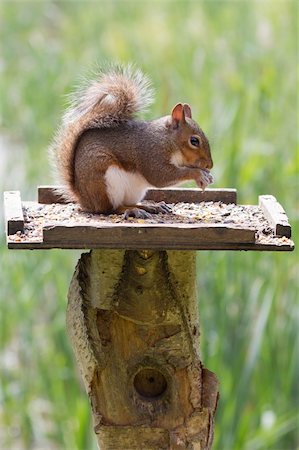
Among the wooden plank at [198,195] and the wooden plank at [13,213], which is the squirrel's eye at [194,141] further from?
the wooden plank at [13,213]

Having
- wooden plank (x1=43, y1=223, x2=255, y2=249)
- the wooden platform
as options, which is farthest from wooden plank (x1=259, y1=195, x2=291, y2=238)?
wooden plank (x1=43, y1=223, x2=255, y2=249)

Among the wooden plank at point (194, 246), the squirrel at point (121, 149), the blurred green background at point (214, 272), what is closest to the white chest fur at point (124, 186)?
the squirrel at point (121, 149)

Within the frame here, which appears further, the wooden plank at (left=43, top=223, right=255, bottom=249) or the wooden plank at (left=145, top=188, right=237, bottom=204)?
the wooden plank at (left=145, top=188, right=237, bottom=204)

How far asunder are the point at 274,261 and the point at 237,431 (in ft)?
2.06

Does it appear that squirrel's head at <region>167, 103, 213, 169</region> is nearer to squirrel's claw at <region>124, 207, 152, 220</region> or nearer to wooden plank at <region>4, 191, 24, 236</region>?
squirrel's claw at <region>124, 207, 152, 220</region>

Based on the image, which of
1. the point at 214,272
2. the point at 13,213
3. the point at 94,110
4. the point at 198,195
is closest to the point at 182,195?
the point at 198,195

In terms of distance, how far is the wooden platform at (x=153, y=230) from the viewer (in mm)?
1986

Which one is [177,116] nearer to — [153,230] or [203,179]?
[203,179]

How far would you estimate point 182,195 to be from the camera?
252 centimetres

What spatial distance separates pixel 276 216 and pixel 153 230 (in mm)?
334

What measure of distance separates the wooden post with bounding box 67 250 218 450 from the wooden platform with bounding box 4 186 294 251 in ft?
0.35

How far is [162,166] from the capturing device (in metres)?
2.32

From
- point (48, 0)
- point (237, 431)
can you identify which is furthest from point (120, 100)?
point (48, 0)

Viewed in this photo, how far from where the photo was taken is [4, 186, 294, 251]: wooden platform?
199 centimetres
